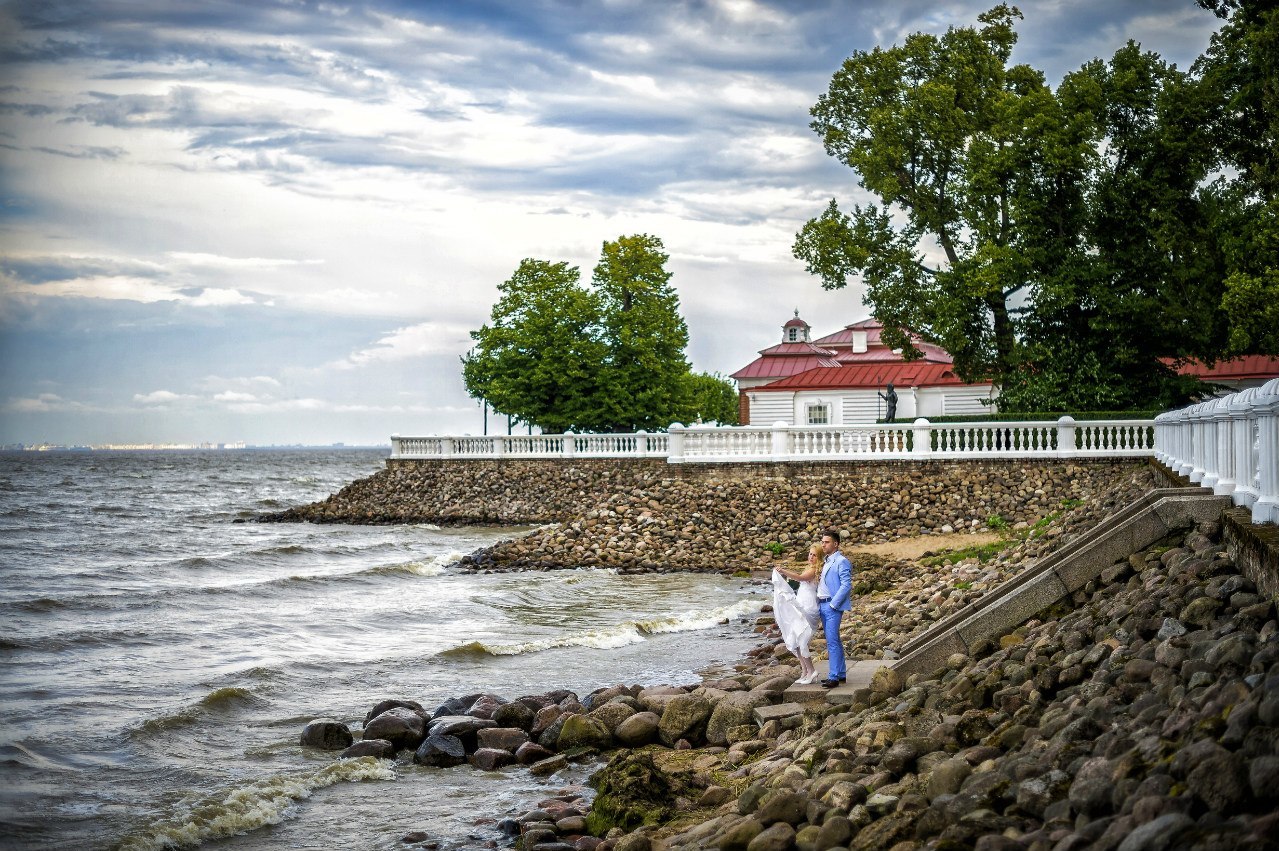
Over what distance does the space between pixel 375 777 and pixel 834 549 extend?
5521mm

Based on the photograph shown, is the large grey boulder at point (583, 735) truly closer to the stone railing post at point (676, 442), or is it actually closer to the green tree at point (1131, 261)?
the stone railing post at point (676, 442)

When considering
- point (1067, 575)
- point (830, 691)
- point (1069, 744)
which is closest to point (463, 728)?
point (830, 691)

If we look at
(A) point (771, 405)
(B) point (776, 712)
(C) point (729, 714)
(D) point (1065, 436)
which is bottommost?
(C) point (729, 714)

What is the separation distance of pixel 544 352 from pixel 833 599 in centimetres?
4344

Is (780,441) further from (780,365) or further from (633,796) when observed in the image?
(780,365)

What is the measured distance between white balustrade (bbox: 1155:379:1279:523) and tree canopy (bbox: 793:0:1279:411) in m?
22.1

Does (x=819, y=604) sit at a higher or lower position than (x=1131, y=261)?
lower

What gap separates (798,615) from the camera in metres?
12.9

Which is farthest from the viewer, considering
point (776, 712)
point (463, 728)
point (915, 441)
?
point (915, 441)

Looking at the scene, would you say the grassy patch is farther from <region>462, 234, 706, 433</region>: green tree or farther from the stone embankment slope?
<region>462, 234, 706, 433</region>: green tree

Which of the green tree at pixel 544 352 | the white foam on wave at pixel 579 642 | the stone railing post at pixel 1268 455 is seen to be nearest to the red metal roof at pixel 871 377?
the green tree at pixel 544 352

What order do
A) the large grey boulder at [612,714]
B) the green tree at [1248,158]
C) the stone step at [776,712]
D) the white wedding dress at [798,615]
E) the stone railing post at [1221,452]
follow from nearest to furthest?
the stone railing post at [1221,452] → the stone step at [776,712] → the white wedding dress at [798,615] → the large grey boulder at [612,714] → the green tree at [1248,158]

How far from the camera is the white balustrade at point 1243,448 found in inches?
339

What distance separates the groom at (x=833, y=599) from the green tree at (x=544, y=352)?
42.1m
